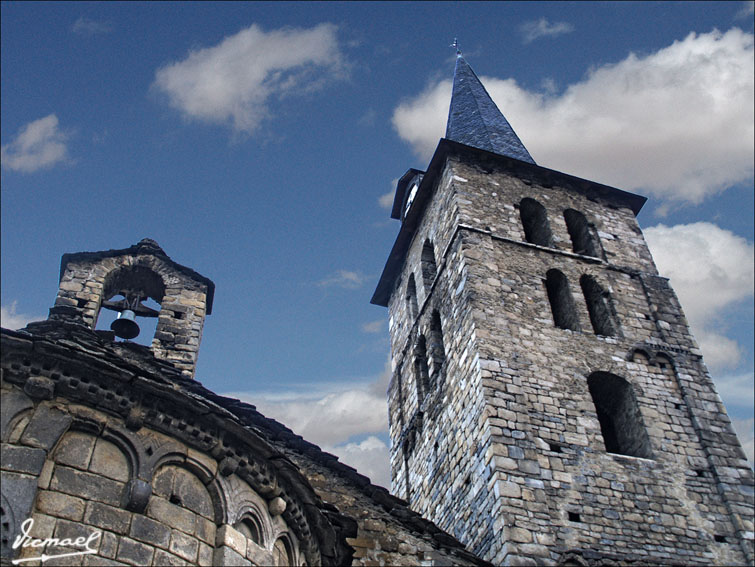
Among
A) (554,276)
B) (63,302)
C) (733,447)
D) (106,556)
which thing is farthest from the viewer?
(554,276)

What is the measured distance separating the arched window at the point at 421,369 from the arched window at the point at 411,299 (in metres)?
0.99

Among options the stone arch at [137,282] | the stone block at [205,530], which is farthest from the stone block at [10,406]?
the stone arch at [137,282]

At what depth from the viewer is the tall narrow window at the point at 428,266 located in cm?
1634

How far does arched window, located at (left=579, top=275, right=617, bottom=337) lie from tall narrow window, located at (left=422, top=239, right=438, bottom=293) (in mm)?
3223

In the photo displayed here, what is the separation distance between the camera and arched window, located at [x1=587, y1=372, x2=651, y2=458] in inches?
466

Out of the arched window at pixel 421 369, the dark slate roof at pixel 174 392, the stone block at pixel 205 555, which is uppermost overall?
the arched window at pixel 421 369

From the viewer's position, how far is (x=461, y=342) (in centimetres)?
1298

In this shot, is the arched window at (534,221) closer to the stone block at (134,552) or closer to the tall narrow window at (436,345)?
the tall narrow window at (436,345)

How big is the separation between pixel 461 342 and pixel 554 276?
2.78 metres

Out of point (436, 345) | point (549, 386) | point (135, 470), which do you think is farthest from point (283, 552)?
point (436, 345)

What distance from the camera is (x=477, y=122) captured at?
20203mm

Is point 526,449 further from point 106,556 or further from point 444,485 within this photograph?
point 106,556

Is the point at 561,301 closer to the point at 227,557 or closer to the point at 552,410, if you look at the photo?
the point at 552,410

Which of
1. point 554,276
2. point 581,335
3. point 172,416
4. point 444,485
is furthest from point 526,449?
point 172,416
